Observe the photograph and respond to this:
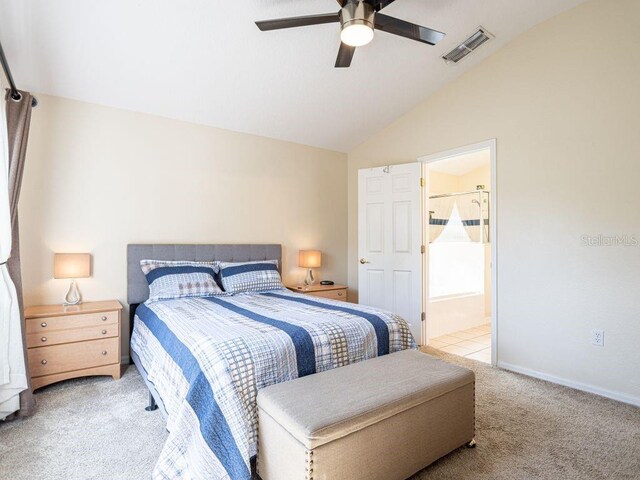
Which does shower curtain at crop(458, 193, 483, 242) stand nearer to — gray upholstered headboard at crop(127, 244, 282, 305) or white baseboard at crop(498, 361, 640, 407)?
white baseboard at crop(498, 361, 640, 407)

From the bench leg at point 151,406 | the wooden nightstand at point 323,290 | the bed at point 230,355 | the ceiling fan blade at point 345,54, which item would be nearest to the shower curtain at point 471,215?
the wooden nightstand at point 323,290

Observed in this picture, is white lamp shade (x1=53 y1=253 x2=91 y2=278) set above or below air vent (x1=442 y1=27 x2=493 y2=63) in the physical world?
below

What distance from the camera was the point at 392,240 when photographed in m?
4.23

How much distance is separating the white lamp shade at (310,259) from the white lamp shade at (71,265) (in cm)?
230


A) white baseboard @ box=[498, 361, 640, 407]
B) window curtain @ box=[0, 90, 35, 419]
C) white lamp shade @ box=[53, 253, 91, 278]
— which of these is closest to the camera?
window curtain @ box=[0, 90, 35, 419]

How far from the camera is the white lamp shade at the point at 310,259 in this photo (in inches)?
173

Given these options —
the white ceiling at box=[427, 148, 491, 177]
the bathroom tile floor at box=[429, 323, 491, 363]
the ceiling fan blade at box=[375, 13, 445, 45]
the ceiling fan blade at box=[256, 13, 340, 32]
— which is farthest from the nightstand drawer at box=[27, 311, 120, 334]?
the white ceiling at box=[427, 148, 491, 177]

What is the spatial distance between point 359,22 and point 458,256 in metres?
4.12

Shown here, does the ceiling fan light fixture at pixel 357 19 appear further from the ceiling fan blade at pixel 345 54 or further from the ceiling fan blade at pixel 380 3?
the ceiling fan blade at pixel 345 54

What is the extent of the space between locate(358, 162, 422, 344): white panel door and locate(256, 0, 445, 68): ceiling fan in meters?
1.98

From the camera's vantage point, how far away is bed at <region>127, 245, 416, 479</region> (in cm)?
153

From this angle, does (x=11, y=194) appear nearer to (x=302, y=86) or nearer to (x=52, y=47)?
(x=52, y=47)

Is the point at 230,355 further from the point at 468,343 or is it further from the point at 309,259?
the point at 468,343

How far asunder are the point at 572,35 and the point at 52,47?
4.20 meters
